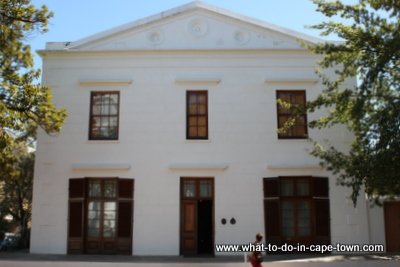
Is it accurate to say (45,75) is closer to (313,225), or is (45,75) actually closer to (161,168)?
(161,168)

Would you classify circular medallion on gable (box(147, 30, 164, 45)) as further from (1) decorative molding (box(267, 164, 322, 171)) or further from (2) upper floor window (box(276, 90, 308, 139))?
(1) decorative molding (box(267, 164, 322, 171))

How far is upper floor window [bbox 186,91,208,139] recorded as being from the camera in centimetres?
1733

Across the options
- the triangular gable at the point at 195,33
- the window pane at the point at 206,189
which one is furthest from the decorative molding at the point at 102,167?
the triangular gable at the point at 195,33

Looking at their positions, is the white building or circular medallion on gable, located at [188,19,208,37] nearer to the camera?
the white building

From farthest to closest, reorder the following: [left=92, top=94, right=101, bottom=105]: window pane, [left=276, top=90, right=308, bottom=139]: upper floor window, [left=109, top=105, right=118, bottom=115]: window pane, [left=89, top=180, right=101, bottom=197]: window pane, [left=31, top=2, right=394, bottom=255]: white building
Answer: [left=92, top=94, right=101, bottom=105]: window pane
[left=109, top=105, right=118, bottom=115]: window pane
[left=276, top=90, right=308, bottom=139]: upper floor window
[left=89, top=180, right=101, bottom=197]: window pane
[left=31, top=2, right=394, bottom=255]: white building

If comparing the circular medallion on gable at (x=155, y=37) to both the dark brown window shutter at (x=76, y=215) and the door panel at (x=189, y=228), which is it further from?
the door panel at (x=189, y=228)

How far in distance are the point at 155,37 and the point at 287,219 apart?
8070 millimetres

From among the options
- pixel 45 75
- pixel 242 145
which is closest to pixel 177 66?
pixel 242 145

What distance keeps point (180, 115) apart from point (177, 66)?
183 cm

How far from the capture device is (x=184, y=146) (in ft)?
56.1

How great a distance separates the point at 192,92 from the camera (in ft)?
57.6

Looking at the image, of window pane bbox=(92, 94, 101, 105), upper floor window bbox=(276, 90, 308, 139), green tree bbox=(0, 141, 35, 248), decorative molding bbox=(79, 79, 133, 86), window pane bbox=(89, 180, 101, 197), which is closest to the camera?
window pane bbox=(89, 180, 101, 197)

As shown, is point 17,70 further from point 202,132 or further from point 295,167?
point 295,167

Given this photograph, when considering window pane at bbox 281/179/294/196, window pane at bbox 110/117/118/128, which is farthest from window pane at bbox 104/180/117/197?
window pane at bbox 281/179/294/196
